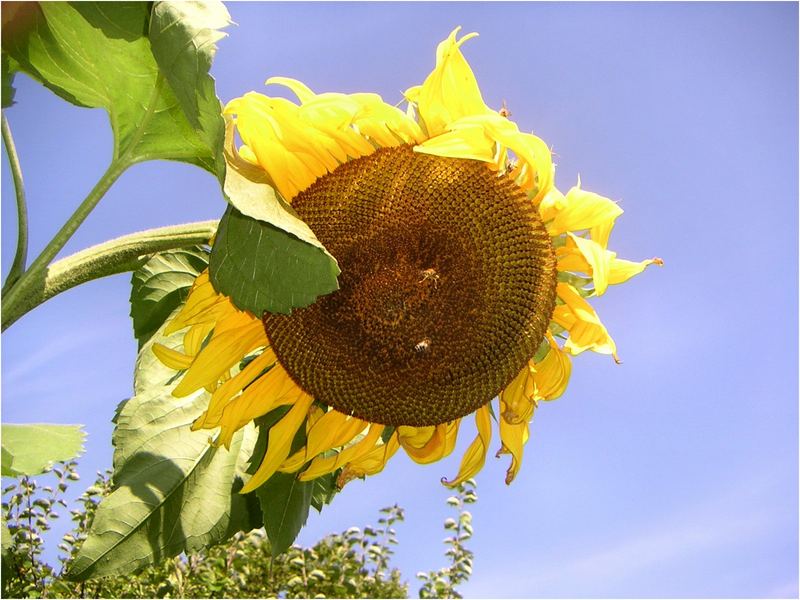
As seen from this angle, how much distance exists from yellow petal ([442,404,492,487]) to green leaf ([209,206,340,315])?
2.81ft

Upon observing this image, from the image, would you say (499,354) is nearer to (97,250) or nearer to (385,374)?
(385,374)

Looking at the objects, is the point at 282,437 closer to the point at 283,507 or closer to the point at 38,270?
the point at 283,507

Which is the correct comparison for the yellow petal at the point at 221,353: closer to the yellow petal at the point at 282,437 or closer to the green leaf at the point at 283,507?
the yellow petal at the point at 282,437

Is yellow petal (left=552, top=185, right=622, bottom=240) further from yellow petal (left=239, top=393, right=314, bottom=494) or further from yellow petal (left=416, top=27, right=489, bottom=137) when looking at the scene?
yellow petal (left=239, top=393, right=314, bottom=494)

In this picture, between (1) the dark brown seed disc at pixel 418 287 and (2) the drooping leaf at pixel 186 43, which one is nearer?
(2) the drooping leaf at pixel 186 43

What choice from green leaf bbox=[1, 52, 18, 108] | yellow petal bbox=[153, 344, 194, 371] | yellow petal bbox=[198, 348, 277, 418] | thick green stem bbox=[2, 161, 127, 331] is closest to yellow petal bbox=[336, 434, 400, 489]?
yellow petal bbox=[198, 348, 277, 418]

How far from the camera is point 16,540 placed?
253 inches

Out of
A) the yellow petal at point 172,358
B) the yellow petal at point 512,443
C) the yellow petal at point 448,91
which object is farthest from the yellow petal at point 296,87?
the yellow petal at point 512,443

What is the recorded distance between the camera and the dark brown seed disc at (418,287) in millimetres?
1964

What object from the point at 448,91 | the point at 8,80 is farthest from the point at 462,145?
the point at 8,80

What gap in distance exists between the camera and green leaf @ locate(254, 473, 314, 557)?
2.28 metres

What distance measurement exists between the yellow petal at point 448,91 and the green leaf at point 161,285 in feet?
2.46

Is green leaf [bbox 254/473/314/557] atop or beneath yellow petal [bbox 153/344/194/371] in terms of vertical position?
beneath

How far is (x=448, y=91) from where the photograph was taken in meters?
2.04
